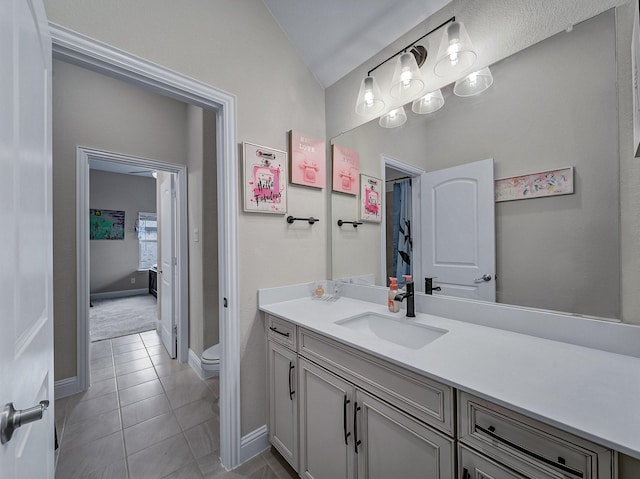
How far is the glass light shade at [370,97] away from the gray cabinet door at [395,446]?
162 cm

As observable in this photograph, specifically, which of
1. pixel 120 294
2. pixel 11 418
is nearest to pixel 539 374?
pixel 11 418

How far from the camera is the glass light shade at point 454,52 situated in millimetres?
1254

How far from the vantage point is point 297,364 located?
1387mm

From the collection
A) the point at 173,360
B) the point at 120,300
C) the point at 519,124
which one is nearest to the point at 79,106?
the point at 173,360

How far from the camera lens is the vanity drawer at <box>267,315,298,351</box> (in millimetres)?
1415

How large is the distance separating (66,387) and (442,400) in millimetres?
2988

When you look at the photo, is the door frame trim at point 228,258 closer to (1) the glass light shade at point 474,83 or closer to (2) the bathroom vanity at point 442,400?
(2) the bathroom vanity at point 442,400

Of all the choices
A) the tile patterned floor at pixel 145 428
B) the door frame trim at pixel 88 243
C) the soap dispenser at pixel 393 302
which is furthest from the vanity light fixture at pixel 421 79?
the tile patterned floor at pixel 145 428

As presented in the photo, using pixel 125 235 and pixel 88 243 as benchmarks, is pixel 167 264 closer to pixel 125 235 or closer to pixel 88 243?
pixel 88 243

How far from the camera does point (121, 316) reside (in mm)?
4477

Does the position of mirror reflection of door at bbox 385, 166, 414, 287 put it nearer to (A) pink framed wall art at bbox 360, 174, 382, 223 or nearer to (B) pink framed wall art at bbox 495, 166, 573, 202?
(A) pink framed wall art at bbox 360, 174, 382, 223

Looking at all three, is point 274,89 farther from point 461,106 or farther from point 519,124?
point 519,124

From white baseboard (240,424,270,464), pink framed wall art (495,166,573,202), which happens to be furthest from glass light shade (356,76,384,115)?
white baseboard (240,424,270,464)

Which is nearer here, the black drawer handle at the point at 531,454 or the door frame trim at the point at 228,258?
the black drawer handle at the point at 531,454
